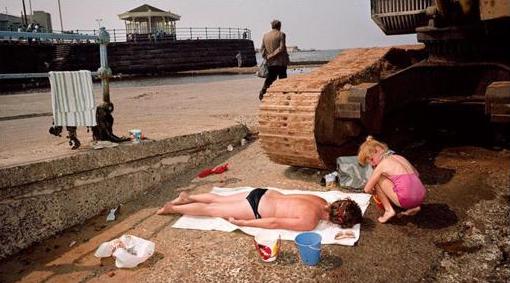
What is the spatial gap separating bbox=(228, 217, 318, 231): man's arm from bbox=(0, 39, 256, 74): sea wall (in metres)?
23.0

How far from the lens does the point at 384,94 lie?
16.4 feet

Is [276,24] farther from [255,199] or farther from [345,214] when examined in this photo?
[345,214]

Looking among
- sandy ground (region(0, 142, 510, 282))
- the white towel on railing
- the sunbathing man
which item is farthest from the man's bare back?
the white towel on railing

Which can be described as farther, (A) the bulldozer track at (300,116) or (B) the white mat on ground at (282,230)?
(A) the bulldozer track at (300,116)

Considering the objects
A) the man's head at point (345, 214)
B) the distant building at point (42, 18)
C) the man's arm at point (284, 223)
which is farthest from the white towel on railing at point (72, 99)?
the distant building at point (42, 18)

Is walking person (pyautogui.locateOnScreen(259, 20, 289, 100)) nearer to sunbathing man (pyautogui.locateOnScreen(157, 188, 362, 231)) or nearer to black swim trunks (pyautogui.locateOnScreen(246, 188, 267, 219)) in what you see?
sunbathing man (pyautogui.locateOnScreen(157, 188, 362, 231))

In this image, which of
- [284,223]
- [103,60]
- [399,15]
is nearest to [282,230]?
[284,223]

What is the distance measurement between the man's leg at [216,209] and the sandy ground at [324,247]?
0.14 m

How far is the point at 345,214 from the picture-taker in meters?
3.61

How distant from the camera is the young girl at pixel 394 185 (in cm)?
373

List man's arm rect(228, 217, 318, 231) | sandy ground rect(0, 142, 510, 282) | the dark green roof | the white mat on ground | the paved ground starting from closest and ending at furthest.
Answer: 1. sandy ground rect(0, 142, 510, 282)
2. the white mat on ground
3. man's arm rect(228, 217, 318, 231)
4. the paved ground
5. the dark green roof

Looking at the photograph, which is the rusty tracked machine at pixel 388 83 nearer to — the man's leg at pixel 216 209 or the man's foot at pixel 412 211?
the man's leg at pixel 216 209

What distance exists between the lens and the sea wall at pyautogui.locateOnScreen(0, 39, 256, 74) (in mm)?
23109

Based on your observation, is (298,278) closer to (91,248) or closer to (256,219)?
(256,219)
